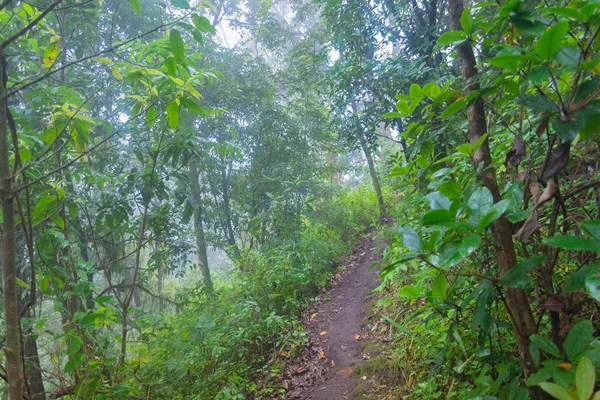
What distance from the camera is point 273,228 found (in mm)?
7746

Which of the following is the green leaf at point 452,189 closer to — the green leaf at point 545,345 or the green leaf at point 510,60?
the green leaf at point 510,60

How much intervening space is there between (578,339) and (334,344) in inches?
145

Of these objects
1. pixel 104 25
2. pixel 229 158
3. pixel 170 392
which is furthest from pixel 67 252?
pixel 229 158

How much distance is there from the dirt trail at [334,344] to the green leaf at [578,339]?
261 cm

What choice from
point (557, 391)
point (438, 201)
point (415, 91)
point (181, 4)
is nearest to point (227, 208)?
point (181, 4)

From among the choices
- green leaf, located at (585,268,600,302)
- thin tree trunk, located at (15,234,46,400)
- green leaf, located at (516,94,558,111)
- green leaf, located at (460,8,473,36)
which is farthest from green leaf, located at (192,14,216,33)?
thin tree trunk, located at (15,234,46,400)

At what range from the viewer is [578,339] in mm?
921

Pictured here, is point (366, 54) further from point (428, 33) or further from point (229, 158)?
point (229, 158)

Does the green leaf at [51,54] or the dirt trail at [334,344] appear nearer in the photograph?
the green leaf at [51,54]

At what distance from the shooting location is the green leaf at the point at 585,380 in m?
0.72

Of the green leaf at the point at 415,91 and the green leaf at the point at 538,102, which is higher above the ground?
the green leaf at the point at 415,91

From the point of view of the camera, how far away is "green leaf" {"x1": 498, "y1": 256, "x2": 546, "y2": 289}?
930mm

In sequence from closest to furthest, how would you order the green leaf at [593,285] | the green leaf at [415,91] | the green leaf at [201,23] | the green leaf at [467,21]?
the green leaf at [593,285]
the green leaf at [467,21]
the green leaf at [415,91]
the green leaf at [201,23]

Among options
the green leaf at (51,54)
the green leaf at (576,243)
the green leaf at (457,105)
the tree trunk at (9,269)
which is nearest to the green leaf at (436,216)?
the green leaf at (576,243)
